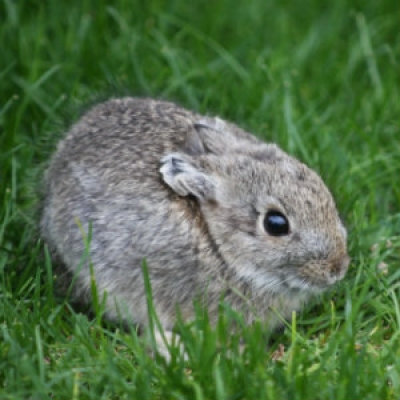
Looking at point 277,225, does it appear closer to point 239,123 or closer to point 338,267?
point 338,267

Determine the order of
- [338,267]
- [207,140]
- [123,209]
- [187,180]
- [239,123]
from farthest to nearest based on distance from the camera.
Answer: [239,123] < [207,140] < [123,209] < [187,180] < [338,267]

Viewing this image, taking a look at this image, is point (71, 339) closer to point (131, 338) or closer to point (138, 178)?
point (131, 338)

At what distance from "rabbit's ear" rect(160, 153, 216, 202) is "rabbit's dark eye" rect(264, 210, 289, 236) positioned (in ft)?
1.37

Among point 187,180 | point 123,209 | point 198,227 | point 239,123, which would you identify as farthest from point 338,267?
point 239,123

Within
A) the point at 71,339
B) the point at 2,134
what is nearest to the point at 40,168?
the point at 2,134

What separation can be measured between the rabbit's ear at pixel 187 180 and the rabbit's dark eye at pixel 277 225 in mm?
418

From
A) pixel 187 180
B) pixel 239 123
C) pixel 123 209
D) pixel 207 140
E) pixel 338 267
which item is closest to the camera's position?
pixel 338 267

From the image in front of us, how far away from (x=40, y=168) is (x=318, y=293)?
8.19ft

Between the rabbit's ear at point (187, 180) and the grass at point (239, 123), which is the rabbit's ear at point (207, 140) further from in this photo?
the grass at point (239, 123)

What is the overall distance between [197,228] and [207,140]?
70 cm

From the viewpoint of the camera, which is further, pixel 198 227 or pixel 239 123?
pixel 239 123

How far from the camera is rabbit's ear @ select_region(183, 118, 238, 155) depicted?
20.5 feet

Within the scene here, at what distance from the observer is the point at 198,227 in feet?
19.4

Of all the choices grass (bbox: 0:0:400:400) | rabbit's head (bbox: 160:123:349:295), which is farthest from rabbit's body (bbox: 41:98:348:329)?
grass (bbox: 0:0:400:400)
